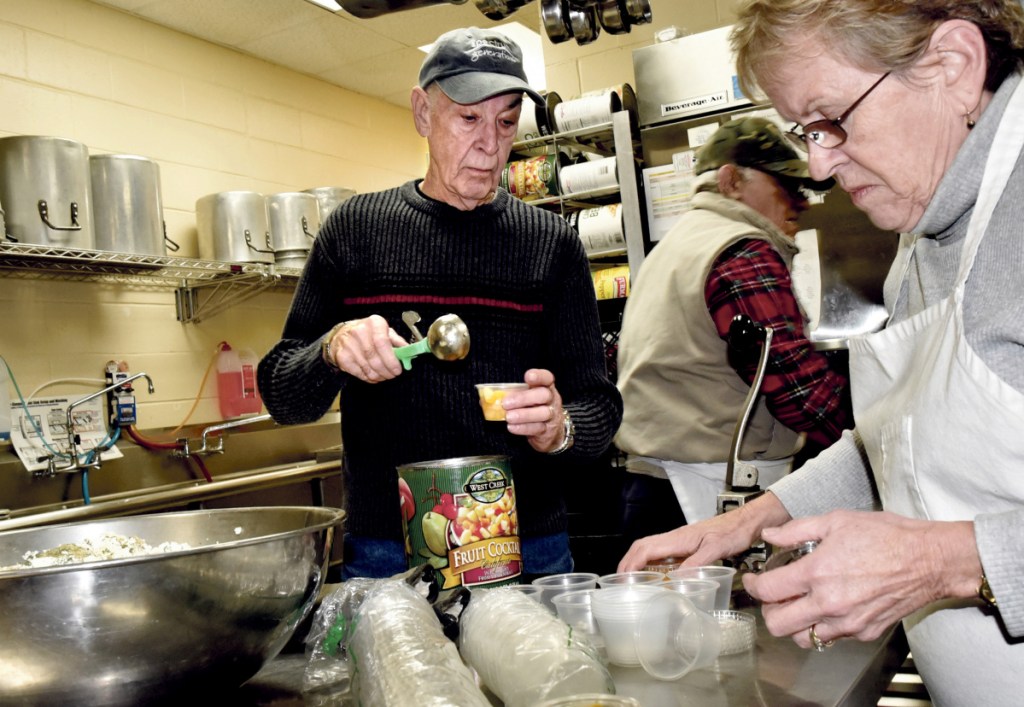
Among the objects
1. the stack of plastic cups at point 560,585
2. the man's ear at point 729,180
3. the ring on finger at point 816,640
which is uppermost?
the man's ear at point 729,180

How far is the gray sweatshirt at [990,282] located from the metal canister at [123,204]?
3.28 metres

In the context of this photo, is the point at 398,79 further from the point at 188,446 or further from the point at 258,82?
the point at 188,446

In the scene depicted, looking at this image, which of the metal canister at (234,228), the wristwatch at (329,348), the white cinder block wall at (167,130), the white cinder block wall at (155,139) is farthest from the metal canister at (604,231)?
the wristwatch at (329,348)

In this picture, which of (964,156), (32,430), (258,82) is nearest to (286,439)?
(32,430)

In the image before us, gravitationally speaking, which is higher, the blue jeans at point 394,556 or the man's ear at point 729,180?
the man's ear at point 729,180

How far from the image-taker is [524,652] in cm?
94

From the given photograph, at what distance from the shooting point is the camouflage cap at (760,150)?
100 inches

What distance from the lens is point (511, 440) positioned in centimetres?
182

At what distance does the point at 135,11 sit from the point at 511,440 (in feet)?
12.0

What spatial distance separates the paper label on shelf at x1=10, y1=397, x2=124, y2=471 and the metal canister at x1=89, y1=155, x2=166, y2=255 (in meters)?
0.70

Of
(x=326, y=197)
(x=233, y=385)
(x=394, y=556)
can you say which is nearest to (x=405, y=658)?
(x=394, y=556)

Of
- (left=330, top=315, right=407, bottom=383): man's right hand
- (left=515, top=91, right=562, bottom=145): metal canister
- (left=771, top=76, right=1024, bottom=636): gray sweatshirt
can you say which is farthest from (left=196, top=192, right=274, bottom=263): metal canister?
(left=771, top=76, right=1024, bottom=636): gray sweatshirt

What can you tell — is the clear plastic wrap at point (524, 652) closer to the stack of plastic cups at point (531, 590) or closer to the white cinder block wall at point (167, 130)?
the stack of plastic cups at point (531, 590)

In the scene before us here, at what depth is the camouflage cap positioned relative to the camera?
2541mm
